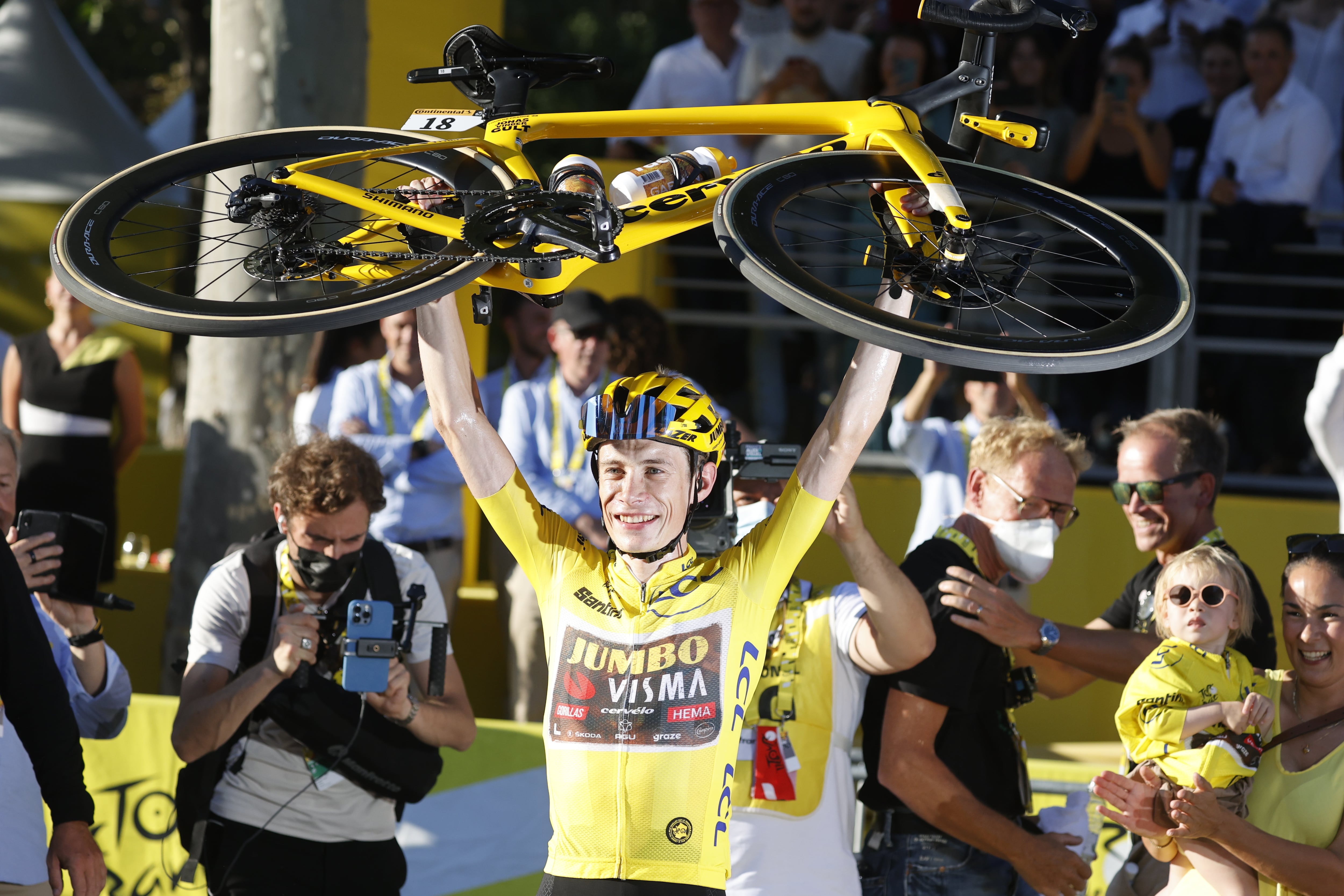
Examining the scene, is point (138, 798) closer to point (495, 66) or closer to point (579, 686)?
point (579, 686)

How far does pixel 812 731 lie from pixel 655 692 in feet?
2.90

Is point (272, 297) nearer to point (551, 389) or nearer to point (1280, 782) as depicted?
point (551, 389)

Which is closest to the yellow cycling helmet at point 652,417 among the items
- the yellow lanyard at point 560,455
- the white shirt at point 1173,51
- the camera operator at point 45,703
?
the camera operator at point 45,703

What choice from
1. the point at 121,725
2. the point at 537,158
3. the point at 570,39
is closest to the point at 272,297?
the point at 121,725

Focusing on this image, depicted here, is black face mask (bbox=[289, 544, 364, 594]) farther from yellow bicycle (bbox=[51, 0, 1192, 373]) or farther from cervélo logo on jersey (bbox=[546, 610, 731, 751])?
cervélo logo on jersey (bbox=[546, 610, 731, 751])

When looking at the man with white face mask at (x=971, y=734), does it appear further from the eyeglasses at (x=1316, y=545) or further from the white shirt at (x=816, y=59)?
the white shirt at (x=816, y=59)

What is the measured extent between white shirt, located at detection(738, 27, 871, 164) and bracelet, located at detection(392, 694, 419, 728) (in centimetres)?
471

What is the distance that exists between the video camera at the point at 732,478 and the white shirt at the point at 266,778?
2.79 ft

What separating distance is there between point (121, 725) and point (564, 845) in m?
1.86

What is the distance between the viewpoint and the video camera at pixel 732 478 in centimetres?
356

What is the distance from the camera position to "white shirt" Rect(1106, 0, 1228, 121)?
7.62 m

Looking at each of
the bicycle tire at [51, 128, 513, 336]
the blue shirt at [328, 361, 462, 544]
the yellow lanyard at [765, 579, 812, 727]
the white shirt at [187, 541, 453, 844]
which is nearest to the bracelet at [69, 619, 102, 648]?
the white shirt at [187, 541, 453, 844]

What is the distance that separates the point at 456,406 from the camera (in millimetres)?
2980

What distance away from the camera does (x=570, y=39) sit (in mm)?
18516
